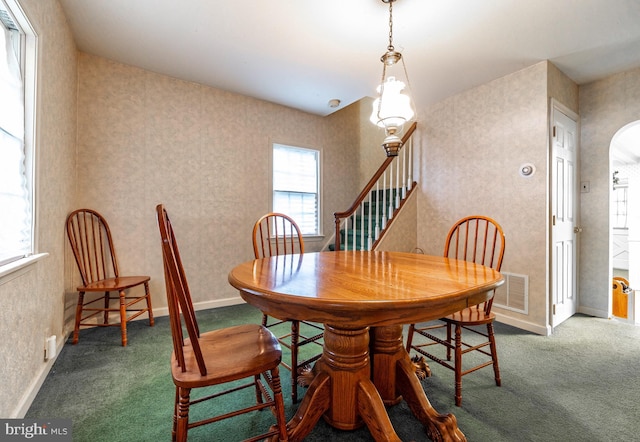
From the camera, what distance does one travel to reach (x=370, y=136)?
15.9 ft

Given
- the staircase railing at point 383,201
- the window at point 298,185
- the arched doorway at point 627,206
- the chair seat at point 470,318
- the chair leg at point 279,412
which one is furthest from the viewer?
the arched doorway at point 627,206

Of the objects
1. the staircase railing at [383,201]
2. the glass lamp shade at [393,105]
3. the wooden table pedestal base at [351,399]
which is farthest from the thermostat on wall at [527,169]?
the wooden table pedestal base at [351,399]

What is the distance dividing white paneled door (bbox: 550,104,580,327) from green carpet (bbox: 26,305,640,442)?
1.90 ft

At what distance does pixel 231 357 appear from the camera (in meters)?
1.14

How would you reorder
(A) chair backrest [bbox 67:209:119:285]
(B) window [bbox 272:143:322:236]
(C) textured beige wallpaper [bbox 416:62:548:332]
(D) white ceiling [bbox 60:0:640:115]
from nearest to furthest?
(D) white ceiling [bbox 60:0:640:115], (A) chair backrest [bbox 67:209:119:285], (C) textured beige wallpaper [bbox 416:62:548:332], (B) window [bbox 272:143:322:236]

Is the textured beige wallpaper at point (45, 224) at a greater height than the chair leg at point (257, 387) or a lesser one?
greater

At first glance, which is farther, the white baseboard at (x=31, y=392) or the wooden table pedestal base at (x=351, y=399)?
the white baseboard at (x=31, y=392)

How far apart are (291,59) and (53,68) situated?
1.79 m

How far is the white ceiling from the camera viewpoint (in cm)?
203

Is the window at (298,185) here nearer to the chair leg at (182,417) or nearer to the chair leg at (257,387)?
the chair leg at (257,387)

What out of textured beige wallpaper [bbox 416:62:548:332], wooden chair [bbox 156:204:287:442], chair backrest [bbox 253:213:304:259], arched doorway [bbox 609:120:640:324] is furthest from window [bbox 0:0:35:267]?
arched doorway [bbox 609:120:640:324]

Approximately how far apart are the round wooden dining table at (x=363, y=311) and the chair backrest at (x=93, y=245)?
198 cm

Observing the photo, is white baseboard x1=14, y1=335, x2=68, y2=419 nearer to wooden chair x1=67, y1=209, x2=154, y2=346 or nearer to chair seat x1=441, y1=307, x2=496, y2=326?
wooden chair x1=67, y1=209, x2=154, y2=346

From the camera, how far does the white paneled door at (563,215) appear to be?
2729mm
